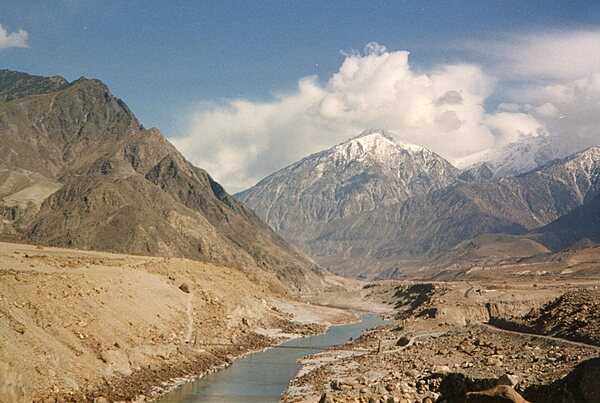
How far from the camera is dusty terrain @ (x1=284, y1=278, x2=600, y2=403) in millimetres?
23984

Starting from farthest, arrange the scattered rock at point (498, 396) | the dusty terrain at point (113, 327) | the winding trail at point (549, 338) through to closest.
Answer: the winding trail at point (549, 338), the dusty terrain at point (113, 327), the scattered rock at point (498, 396)

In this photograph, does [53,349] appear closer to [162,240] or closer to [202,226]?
[162,240]

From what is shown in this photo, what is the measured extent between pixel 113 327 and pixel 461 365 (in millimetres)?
26531

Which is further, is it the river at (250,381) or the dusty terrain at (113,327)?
the river at (250,381)

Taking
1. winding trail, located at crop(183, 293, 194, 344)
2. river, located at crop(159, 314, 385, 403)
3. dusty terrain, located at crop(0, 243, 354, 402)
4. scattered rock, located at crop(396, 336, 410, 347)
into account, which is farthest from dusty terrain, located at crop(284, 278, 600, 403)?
winding trail, located at crop(183, 293, 194, 344)

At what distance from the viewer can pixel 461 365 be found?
43906mm

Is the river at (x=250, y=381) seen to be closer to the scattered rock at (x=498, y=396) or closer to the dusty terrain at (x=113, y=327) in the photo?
the dusty terrain at (x=113, y=327)

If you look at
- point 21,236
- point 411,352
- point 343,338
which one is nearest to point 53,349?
point 411,352

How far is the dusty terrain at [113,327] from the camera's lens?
1559 inches

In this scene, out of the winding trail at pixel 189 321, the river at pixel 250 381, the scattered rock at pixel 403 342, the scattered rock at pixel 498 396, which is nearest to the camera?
the scattered rock at pixel 498 396

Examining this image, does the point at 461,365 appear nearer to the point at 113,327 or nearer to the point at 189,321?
the point at 113,327

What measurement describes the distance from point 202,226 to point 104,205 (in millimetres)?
31718

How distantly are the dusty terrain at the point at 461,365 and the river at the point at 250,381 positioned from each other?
5.23ft

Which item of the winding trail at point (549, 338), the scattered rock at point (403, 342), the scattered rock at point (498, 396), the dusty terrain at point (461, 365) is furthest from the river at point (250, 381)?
the scattered rock at point (498, 396)
